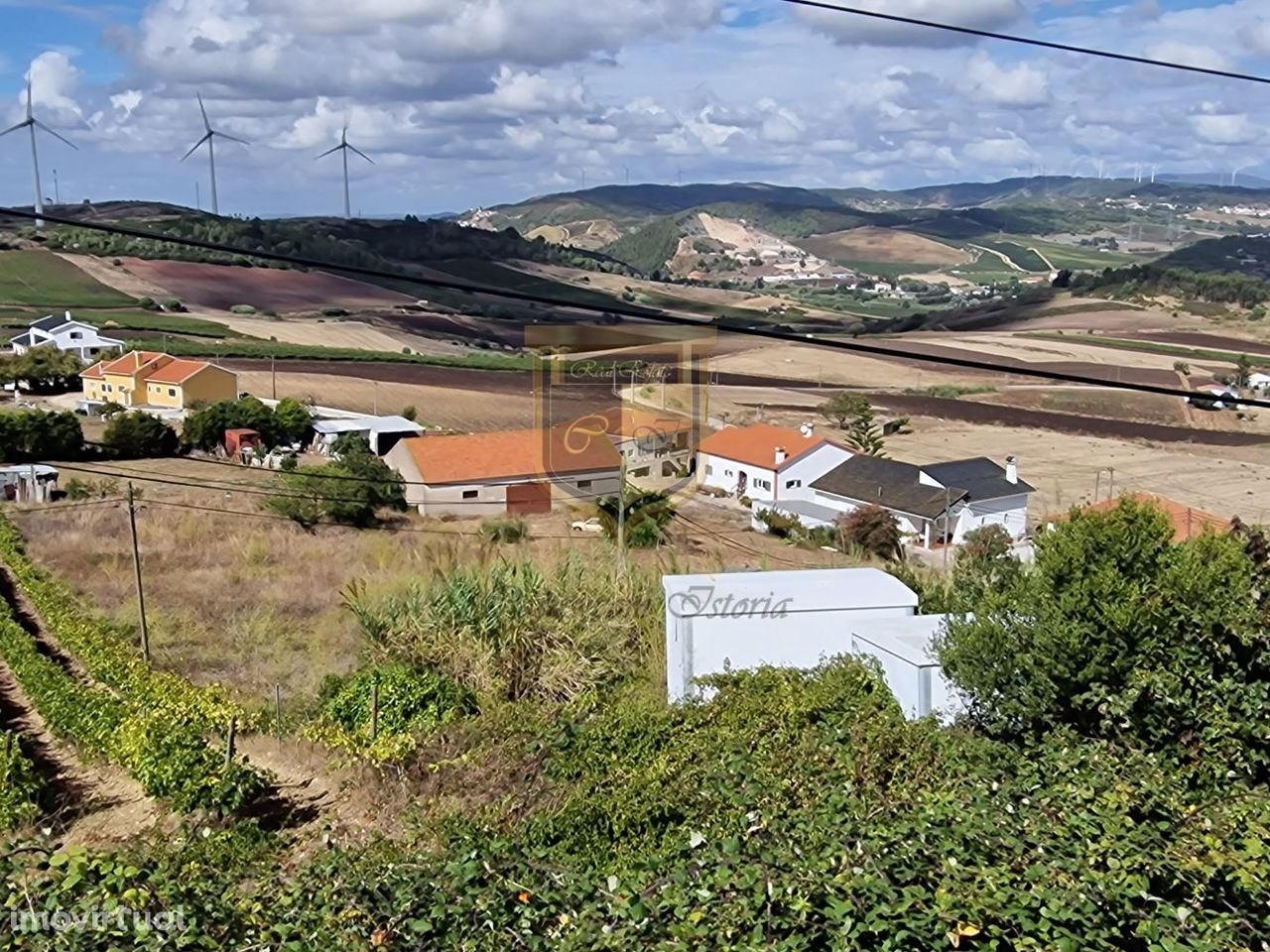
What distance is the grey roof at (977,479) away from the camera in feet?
80.3

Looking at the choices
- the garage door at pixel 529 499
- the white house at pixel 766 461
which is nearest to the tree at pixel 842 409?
the white house at pixel 766 461

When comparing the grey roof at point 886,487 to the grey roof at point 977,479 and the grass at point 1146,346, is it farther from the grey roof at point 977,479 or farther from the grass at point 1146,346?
the grass at point 1146,346

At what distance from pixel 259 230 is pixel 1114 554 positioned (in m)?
46.8

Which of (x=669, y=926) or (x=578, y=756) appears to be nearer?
(x=669, y=926)

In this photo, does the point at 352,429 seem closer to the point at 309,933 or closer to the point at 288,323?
the point at 288,323

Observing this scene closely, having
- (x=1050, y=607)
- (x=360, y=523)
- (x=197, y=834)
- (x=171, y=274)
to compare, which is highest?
(x=171, y=274)

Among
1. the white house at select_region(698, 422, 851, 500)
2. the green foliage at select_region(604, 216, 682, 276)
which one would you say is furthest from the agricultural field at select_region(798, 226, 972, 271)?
the white house at select_region(698, 422, 851, 500)

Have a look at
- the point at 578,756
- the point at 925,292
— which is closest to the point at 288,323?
the point at 578,756

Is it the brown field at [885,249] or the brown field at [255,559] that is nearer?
the brown field at [255,559]

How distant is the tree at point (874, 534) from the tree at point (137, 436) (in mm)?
15835

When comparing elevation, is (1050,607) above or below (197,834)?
above

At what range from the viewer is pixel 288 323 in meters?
45.2

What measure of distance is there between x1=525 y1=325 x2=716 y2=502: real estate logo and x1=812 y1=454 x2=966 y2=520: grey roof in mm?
3548

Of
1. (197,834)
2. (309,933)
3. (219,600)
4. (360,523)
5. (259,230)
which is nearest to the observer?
(309,933)
